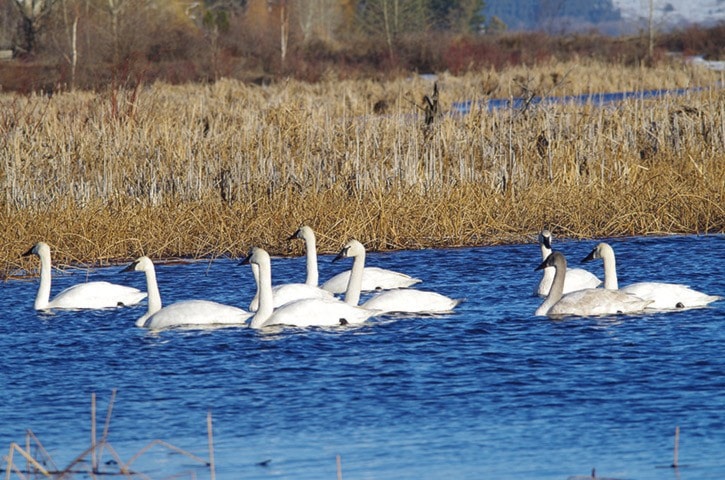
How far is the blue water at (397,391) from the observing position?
6801mm

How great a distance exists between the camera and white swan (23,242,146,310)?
11766mm

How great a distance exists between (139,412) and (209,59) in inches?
1318

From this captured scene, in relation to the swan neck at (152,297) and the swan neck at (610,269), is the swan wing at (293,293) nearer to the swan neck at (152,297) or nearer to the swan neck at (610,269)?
the swan neck at (152,297)

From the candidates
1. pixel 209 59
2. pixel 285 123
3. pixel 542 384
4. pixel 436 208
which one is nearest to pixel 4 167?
pixel 285 123

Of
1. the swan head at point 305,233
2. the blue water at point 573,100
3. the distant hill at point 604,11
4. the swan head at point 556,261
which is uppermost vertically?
the distant hill at point 604,11

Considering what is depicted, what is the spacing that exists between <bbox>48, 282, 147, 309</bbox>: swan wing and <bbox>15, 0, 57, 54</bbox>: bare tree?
33930mm

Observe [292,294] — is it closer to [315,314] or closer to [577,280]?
[315,314]

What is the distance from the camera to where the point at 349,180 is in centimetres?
1573

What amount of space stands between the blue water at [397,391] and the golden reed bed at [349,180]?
2.26 metres

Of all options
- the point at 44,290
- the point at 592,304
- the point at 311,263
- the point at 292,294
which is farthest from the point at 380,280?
the point at 44,290

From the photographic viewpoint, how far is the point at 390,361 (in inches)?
367

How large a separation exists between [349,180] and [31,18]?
32490 millimetres

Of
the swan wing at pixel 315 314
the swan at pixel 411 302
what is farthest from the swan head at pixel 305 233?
the swan wing at pixel 315 314

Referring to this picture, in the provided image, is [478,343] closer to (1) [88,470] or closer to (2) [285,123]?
(1) [88,470]
